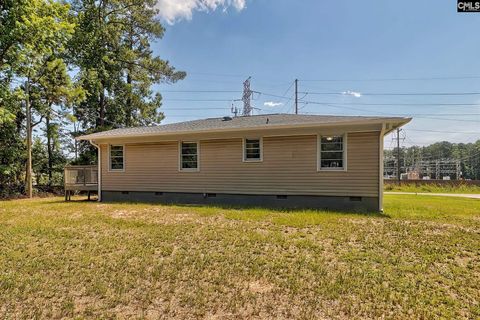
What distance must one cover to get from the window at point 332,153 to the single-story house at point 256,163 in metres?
0.03

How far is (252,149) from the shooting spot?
34.6 ft

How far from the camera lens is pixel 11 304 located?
11.2ft

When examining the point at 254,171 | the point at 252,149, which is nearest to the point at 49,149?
the point at 252,149

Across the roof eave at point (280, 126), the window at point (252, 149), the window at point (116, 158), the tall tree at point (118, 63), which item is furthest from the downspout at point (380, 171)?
the tall tree at point (118, 63)

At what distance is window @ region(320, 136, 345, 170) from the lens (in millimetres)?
9461

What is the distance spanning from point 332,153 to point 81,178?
10777mm

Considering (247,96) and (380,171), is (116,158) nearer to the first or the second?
(380,171)

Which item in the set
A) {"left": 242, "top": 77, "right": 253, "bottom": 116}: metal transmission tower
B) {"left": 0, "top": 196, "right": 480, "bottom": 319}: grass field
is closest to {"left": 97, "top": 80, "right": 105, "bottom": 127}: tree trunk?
{"left": 242, "top": 77, "right": 253, "bottom": 116}: metal transmission tower

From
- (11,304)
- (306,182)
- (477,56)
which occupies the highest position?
(477,56)

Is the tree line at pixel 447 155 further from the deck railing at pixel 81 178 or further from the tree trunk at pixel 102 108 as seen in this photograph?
the deck railing at pixel 81 178

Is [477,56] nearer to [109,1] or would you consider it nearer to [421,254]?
[421,254]

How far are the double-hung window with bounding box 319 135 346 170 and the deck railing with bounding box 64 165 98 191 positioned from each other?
32.3 feet

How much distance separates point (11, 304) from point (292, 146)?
26.9ft

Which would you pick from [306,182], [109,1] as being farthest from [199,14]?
[306,182]
